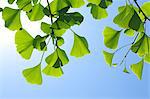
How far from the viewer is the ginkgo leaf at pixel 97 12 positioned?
0.51 meters

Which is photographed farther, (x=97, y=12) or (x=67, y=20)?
(x=97, y=12)

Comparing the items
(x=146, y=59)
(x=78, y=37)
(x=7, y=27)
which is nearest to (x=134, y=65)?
(x=146, y=59)

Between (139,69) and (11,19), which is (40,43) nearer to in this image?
(11,19)

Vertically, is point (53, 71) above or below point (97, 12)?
below

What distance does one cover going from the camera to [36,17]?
439 mm

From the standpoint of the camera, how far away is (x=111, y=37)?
50 centimetres

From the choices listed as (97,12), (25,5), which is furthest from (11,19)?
(97,12)

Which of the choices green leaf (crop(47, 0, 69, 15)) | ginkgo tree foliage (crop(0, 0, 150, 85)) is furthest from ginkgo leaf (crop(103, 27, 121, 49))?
green leaf (crop(47, 0, 69, 15))

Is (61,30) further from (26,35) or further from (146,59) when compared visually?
(146,59)

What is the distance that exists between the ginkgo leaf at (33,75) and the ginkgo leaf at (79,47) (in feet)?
0.22

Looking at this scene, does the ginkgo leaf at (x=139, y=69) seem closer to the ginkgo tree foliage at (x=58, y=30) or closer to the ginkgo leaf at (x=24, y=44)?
the ginkgo tree foliage at (x=58, y=30)

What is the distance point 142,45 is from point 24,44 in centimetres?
20

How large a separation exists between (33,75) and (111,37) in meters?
0.16

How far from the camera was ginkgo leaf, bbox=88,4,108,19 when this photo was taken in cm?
51
